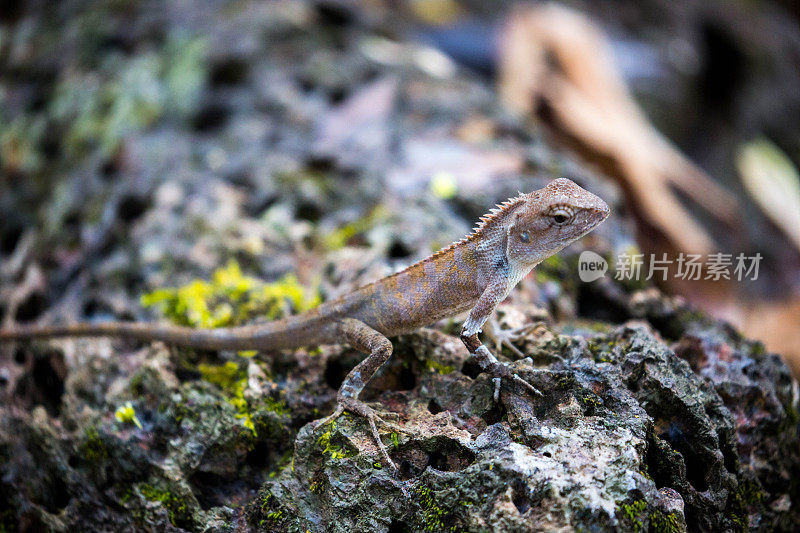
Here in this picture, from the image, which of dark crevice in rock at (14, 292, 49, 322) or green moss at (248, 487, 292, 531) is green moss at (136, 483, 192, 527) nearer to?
green moss at (248, 487, 292, 531)

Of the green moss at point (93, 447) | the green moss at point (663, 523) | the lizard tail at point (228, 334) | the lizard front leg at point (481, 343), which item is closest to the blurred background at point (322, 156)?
the lizard tail at point (228, 334)

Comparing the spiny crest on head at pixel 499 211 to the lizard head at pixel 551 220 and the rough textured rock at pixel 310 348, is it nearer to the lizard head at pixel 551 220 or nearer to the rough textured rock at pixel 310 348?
the lizard head at pixel 551 220

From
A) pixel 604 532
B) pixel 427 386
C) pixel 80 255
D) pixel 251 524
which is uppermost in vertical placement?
pixel 604 532

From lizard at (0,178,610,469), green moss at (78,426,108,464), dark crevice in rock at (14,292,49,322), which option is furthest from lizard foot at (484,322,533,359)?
dark crevice in rock at (14,292,49,322)

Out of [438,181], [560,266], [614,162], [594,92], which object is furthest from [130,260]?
[594,92]

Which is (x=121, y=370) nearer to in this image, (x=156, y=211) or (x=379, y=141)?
(x=156, y=211)

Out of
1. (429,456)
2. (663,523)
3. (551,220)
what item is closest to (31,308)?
(429,456)

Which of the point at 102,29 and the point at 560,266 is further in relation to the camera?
the point at 102,29
